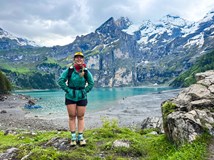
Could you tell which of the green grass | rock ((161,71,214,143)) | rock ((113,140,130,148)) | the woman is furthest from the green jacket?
rock ((161,71,214,143))

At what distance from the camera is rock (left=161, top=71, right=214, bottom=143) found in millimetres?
10531

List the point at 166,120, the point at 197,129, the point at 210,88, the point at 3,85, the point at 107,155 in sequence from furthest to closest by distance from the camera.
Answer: the point at 3,85
the point at 210,88
the point at 166,120
the point at 107,155
the point at 197,129

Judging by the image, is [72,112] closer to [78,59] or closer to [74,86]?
[74,86]

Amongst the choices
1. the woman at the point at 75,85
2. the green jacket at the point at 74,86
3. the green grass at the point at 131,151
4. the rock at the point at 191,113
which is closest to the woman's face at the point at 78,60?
the woman at the point at 75,85

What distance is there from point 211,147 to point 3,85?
11202cm

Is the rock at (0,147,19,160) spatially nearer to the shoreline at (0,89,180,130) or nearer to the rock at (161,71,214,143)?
the rock at (161,71,214,143)

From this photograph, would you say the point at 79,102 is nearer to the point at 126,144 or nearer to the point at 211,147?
the point at 126,144

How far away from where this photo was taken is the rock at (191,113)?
1053 centimetres

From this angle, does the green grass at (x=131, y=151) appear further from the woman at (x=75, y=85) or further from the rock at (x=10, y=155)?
the woman at (x=75, y=85)

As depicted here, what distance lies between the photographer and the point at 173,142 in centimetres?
1139

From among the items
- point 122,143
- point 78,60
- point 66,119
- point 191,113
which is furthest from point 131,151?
point 66,119

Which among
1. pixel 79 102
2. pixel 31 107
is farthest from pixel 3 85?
pixel 79 102

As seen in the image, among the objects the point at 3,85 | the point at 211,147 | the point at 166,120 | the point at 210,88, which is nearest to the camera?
the point at 211,147

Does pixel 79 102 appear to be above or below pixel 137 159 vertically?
above
